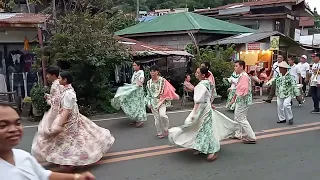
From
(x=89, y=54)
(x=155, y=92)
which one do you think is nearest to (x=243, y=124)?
(x=155, y=92)

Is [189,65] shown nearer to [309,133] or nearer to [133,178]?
[309,133]

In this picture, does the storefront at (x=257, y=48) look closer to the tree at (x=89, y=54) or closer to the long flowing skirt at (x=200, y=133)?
the tree at (x=89, y=54)

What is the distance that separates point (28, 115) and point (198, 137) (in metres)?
6.04

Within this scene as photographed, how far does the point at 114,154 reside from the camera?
6168 millimetres

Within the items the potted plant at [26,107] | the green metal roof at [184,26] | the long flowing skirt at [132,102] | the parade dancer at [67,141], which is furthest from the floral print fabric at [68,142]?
the green metal roof at [184,26]

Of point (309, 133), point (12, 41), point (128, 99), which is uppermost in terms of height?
point (12, 41)

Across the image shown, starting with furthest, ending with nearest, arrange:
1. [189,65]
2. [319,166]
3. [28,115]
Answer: [189,65] < [28,115] < [319,166]

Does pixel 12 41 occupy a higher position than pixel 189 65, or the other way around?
pixel 12 41

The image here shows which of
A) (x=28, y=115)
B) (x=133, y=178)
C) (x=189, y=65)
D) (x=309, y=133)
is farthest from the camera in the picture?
(x=189, y=65)

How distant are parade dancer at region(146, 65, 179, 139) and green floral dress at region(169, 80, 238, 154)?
1.55m

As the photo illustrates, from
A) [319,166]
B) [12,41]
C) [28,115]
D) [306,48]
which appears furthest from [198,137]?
[306,48]

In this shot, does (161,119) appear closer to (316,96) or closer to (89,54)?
(89,54)

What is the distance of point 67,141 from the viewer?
5195 millimetres

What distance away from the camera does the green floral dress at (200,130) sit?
573cm
